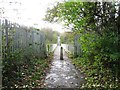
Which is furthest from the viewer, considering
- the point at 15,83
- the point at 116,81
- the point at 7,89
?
the point at 116,81

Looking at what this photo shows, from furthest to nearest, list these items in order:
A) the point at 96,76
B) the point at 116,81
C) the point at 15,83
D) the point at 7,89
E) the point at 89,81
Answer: the point at 96,76
the point at 89,81
the point at 116,81
the point at 15,83
the point at 7,89

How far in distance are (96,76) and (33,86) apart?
6.71ft

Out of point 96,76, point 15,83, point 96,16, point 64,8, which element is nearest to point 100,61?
point 96,76

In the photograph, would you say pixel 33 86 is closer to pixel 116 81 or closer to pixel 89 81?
pixel 89 81

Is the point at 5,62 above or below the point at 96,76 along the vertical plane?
above

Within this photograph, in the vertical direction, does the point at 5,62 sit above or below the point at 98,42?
below

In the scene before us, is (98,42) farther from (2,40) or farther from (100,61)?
(2,40)

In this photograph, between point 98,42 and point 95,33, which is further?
point 95,33

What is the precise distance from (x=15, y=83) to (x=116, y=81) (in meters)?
2.44

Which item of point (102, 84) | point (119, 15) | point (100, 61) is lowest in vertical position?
point (102, 84)

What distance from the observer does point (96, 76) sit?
6.98m

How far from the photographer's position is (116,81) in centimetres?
607

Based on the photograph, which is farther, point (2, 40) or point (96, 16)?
point (96, 16)

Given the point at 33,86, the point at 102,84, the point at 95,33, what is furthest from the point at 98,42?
the point at 33,86
